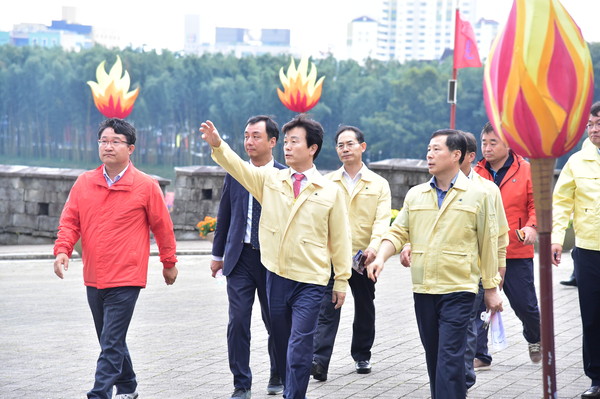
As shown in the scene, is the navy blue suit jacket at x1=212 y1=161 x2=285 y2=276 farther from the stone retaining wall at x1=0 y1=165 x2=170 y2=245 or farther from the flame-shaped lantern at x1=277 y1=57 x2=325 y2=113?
the flame-shaped lantern at x1=277 y1=57 x2=325 y2=113

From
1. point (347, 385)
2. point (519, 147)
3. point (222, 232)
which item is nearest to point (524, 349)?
point (347, 385)

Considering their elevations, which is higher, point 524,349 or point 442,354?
point 442,354

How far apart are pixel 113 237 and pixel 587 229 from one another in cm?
260

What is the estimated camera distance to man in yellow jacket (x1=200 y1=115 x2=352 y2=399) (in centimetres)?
548

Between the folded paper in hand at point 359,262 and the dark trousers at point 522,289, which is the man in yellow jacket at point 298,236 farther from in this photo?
the dark trousers at point 522,289

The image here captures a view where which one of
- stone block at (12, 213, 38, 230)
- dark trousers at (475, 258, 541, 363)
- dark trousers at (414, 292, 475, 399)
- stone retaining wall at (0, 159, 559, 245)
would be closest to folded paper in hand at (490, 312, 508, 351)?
dark trousers at (414, 292, 475, 399)

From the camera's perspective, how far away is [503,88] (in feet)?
10.6

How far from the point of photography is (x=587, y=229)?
6008mm

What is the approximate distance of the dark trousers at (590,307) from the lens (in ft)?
19.8

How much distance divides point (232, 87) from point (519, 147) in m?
90.6

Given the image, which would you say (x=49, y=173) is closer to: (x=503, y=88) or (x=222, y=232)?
(x=222, y=232)

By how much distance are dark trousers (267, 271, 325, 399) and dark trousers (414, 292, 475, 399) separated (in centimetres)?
57

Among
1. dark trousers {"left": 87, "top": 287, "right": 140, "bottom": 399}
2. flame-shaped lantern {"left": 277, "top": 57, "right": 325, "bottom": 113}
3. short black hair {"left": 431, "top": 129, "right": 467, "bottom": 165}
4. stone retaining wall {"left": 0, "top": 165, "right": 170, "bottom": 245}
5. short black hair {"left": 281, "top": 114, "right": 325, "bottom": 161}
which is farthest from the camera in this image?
flame-shaped lantern {"left": 277, "top": 57, "right": 325, "bottom": 113}

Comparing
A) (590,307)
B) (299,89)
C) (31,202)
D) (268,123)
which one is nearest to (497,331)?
(590,307)
